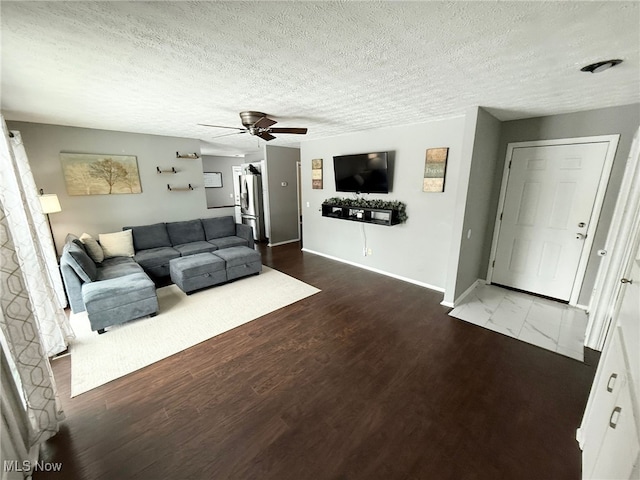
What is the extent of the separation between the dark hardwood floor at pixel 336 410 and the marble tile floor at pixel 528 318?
19 cm

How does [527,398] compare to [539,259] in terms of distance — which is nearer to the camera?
[527,398]

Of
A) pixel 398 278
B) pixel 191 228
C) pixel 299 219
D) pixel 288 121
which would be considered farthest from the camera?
pixel 299 219

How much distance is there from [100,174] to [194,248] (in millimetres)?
1765

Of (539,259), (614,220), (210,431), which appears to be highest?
(614,220)

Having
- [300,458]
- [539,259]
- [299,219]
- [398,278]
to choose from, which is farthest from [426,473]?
[299,219]

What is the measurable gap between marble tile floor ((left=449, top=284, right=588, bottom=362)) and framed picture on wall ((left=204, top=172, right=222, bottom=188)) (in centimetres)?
779

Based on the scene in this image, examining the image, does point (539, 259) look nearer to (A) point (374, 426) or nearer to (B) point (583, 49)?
(B) point (583, 49)

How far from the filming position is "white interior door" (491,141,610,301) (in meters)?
2.99

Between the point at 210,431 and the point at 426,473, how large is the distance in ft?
4.41

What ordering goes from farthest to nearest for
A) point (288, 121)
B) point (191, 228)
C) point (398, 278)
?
1. point (191, 228)
2. point (398, 278)
3. point (288, 121)

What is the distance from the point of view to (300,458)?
152 cm

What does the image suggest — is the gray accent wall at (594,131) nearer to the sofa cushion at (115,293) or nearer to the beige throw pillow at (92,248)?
the sofa cushion at (115,293)

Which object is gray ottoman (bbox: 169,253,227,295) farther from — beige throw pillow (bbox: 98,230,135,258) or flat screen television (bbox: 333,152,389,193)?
flat screen television (bbox: 333,152,389,193)

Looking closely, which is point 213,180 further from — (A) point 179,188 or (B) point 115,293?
(B) point 115,293
